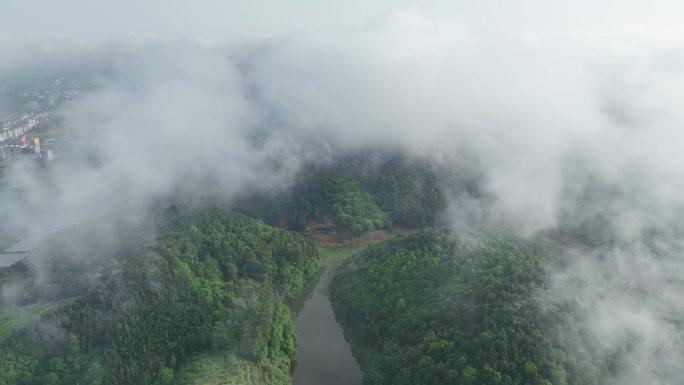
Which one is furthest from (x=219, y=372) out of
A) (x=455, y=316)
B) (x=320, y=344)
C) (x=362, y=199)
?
(x=362, y=199)

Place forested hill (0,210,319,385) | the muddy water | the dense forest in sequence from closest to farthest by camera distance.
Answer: forested hill (0,210,319,385)
the muddy water
the dense forest

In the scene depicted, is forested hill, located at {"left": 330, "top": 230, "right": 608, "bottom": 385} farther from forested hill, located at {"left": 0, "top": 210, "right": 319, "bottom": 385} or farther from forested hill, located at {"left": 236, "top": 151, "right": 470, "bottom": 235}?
forested hill, located at {"left": 236, "top": 151, "right": 470, "bottom": 235}

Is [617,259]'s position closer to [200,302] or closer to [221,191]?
[200,302]

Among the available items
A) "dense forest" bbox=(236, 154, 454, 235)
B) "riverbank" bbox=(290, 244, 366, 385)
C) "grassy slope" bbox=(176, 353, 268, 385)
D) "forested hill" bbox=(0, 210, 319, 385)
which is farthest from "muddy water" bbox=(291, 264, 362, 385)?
"dense forest" bbox=(236, 154, 454, 235)

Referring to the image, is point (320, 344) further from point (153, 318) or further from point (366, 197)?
point (366, 197)

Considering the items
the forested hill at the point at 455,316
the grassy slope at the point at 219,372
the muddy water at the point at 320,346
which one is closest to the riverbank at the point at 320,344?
the muddy water at the point at 320,346

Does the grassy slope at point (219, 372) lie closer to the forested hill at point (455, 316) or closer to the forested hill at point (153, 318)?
the forested hill at point (153, 318)

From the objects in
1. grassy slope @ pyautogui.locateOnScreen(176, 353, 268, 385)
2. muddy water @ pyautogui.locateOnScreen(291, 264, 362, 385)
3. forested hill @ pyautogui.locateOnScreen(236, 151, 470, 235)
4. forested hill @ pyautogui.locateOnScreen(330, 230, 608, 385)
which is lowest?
muddy water @ pyautogui.locateOnScreen(291, 264, 362, 385)
